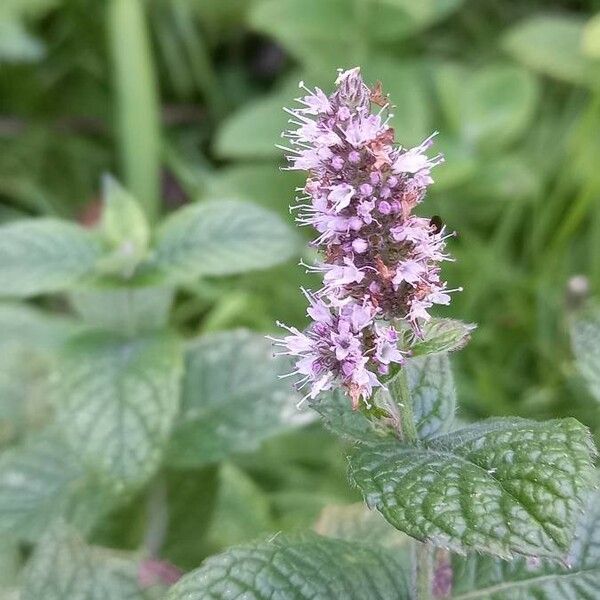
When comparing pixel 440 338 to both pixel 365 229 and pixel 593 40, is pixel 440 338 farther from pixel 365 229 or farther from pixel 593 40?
pixel 593 40

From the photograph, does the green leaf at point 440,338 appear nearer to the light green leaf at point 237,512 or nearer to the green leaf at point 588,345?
the green leaf at point 588,345

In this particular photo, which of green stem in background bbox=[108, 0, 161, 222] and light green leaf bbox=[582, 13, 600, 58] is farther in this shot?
A: green stem in background bbox=[108, 0, 161, 222]

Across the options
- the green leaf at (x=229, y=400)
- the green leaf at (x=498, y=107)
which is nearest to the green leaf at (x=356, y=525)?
the green leaf at (x=229, y=400)

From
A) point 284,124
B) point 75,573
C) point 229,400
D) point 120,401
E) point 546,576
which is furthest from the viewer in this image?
point 284,124

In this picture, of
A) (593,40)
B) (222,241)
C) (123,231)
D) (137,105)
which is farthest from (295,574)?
(137,105)

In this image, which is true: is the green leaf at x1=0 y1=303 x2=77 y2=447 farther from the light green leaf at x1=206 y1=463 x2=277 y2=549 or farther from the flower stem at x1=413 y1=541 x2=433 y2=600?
the flower stem at x1=413 y1=541 x2=433 y2=600

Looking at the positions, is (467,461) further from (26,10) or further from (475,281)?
(26,10)

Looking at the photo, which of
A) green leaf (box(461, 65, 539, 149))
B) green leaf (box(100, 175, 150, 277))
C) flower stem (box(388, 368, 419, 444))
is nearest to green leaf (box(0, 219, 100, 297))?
green leaf (box(100, 175, 150, 277))
